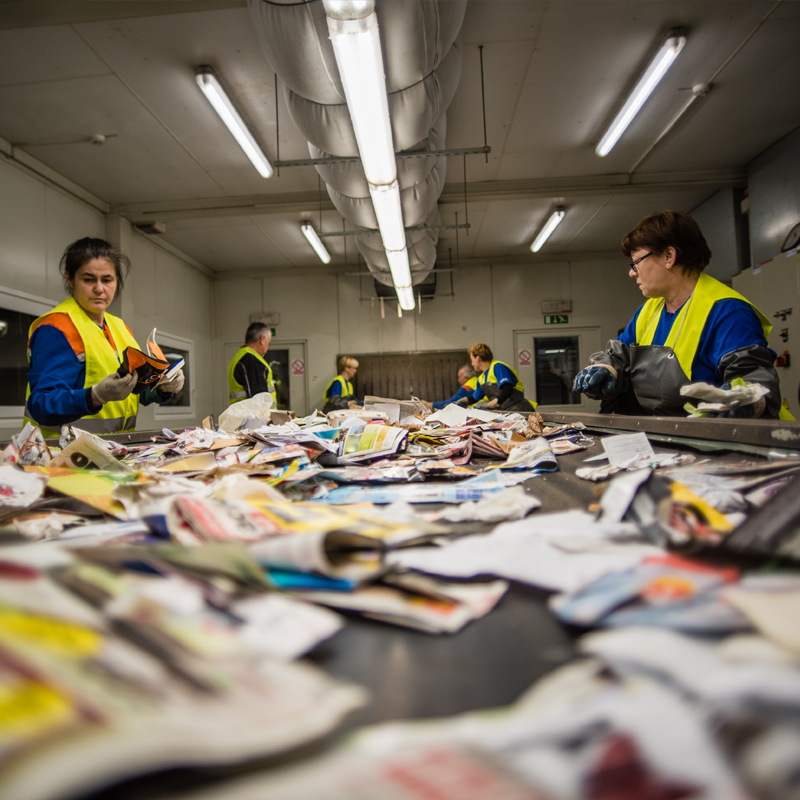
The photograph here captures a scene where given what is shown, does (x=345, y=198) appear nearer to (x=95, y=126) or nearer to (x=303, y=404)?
(x=95, y=126)

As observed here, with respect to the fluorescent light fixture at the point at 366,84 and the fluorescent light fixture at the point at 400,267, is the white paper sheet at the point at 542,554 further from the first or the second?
the fluorescent light fixture at the point at 400,267

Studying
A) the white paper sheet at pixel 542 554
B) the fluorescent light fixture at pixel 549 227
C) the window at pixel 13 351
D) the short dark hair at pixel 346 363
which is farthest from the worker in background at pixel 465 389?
the white paper sheet at pixel 542 554

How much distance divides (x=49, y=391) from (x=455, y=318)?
24.1 feet

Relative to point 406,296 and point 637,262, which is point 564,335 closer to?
point 406,296

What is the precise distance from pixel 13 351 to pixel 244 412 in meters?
3.49

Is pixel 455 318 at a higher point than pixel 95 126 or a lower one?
lower

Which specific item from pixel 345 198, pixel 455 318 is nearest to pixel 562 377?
pixel 455 318

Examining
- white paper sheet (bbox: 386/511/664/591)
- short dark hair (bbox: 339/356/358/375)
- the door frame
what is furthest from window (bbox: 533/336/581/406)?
white paper sheet (bbox: 386/511/664/591)

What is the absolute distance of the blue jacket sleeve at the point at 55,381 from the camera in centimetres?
193

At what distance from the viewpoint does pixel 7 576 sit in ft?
1.16

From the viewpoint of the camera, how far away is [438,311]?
28.6ft

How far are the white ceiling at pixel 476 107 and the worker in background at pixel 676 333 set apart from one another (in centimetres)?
243

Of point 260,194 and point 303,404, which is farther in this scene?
point 303,404

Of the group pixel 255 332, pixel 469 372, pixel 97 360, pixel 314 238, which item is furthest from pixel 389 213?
pixel 469 372
